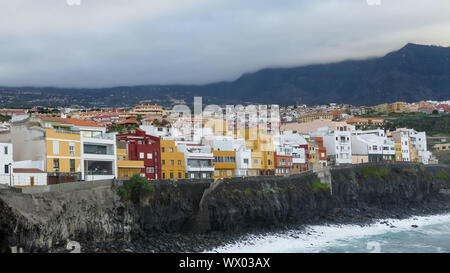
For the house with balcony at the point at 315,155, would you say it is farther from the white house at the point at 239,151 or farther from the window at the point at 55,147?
the window at the point at 55,147

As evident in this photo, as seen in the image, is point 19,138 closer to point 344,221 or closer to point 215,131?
point 344,221

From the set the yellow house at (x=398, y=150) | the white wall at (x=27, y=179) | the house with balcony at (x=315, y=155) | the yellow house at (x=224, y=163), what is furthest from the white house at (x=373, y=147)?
the white wall at (x=27, y=179)

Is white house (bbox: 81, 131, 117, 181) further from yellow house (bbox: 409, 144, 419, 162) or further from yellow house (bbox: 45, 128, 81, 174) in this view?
yellow house (bbox: 409, 144, 419, 162)

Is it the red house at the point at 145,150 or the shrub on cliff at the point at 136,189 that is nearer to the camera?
the shrub on cliff at the point at 136,189

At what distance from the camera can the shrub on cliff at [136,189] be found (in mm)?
38188

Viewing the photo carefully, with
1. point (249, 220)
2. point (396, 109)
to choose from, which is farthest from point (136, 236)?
point (396, 109)

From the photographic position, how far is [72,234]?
32.1 meters

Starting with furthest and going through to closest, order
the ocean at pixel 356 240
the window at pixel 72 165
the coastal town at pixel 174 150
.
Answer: the window at pixel 72 165 < the coastal town at pixel 174 150 < the ocean at pixel 356 240

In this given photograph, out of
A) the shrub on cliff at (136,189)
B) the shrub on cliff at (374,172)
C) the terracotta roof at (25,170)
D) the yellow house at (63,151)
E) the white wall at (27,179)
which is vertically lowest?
the shrub on cliff at (374,172)

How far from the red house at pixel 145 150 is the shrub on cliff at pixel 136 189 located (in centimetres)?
850

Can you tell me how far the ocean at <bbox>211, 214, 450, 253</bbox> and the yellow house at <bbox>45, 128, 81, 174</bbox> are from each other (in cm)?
1276

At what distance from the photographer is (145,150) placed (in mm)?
48500
